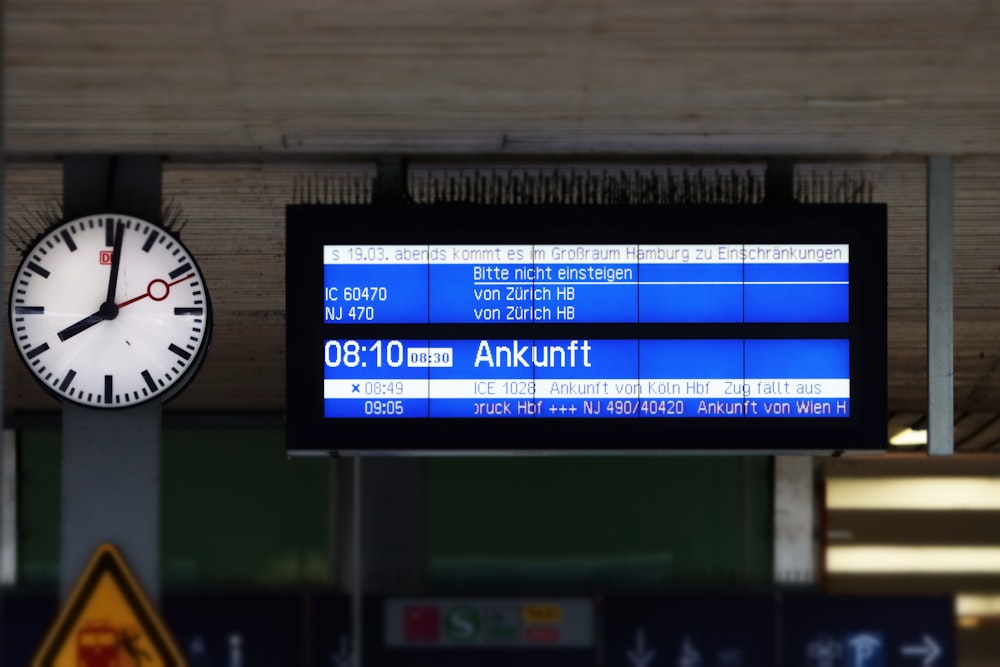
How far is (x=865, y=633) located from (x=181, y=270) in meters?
7.99

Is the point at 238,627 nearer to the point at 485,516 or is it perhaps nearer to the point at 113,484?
the point at 485,516

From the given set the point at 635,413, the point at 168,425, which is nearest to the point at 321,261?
the point at 635,413

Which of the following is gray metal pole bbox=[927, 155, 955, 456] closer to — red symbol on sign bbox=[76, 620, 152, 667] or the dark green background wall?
red symbol on sign bbox=[76, 620, 152, 667]

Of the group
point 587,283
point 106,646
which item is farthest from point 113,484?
point 587,283

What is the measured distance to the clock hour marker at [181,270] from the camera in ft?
24.0

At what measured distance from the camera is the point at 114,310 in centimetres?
729

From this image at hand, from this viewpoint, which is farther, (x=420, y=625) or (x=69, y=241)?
(x=420, y=625)

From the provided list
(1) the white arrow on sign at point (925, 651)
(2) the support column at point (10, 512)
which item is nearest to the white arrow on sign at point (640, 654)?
(1) the white arrow on sign at point (925, 651)

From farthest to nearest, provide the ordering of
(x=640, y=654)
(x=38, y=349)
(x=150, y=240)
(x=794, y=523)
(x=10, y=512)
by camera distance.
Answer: (x=794, y=523) < (x=10, y=512) < (x=640, y=654) < (x=150, y=240) < (x=38, y=349)

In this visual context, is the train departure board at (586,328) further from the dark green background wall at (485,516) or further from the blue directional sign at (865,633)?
the dark green background wall at (485,516)

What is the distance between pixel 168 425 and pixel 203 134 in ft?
23.5

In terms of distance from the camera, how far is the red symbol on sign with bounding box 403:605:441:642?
44.7 feet

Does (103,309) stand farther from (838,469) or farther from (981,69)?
(838,469)

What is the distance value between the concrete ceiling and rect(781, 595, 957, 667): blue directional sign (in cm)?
575
